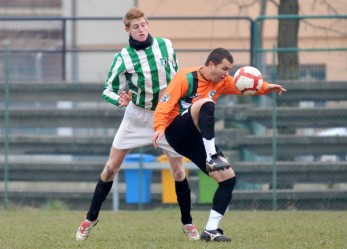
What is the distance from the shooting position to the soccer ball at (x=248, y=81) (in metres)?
8.21

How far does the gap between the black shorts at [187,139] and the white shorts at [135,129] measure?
0.34m

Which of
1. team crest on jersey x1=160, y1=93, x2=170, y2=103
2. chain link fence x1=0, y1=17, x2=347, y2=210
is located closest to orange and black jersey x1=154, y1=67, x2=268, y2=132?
team crest on jersey x1=160, y1=93, x2=170, y2=103

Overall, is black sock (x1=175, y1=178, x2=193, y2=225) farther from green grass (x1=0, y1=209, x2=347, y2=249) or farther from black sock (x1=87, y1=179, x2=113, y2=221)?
black sock (x1=87, y1=179, x2=113, y2=221)

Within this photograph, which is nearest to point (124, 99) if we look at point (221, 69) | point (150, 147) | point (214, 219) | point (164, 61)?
point (164, 61)

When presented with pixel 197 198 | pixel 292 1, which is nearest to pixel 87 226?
pixel 197 198

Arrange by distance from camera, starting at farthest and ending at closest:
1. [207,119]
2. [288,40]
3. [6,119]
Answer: [288,40] < [6,119] < [207,119]

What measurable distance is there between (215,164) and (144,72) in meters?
1.13

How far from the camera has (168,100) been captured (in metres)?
7.98

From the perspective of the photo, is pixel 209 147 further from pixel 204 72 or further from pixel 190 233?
pixel 190 233

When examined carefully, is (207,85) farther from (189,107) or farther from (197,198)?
(197,198)

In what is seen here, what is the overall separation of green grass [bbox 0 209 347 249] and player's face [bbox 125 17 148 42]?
5.70 ft

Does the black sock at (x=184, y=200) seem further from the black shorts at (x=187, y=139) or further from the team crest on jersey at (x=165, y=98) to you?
the team crest on jersey at (x=165, y=98)

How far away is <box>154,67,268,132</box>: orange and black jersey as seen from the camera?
26.1 feet

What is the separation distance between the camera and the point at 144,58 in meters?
8.43
